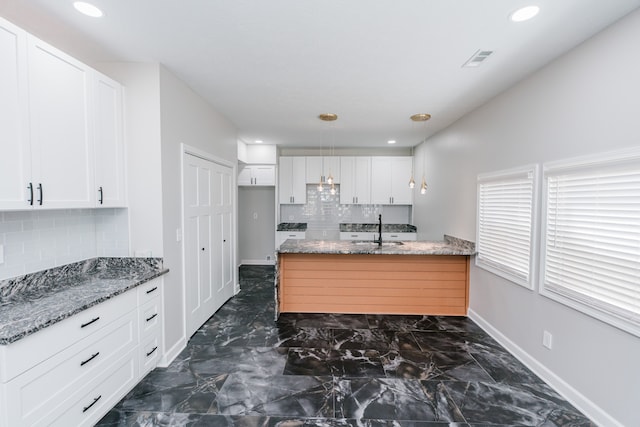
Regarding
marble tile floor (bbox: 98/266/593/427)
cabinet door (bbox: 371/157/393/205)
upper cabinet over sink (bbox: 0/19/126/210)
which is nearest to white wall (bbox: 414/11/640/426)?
marble tile floor (bbox: 98/266/593/427)

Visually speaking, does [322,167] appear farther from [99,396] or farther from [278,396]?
[99,396]

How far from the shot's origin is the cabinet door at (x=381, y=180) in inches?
230

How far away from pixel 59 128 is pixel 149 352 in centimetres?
180

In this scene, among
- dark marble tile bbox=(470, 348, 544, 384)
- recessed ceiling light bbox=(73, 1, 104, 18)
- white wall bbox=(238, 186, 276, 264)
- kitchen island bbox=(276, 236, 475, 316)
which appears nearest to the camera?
recessed ceiling light bbox=(73, 1, 104, 18)

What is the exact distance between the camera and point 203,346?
2.90 m

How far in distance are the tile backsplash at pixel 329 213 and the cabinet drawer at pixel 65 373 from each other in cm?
429

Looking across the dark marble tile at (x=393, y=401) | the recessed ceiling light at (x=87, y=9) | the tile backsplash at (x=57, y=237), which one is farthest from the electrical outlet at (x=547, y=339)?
the recessed ceiling light at (x=87, y=9)

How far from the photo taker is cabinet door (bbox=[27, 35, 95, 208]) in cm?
169

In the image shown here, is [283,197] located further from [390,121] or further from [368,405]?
[368,405]

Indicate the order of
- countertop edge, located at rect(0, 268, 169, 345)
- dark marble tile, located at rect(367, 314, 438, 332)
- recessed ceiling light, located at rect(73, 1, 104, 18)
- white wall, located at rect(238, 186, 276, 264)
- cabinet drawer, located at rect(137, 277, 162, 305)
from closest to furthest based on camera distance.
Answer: countertop edge, located at rect(0, 268, 169, 345)
recessed ceiling light, located at rect(73, 1, 104, 18)
cabinet drawer, located at rect(137, 277, 162, 305)
dark marble tile, located at rect(367, 314, 438, 332)
white wall, located at rect(238, 186, 276, 264)

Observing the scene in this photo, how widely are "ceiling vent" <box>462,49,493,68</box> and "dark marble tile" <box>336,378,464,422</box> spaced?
8.75 feet

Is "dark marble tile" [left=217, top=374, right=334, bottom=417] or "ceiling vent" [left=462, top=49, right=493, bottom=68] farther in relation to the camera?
"ceiling vent" [left=462, top=49, right=493, bottom=68]

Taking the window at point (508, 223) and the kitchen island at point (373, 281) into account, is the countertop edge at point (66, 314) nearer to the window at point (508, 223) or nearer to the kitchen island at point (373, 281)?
the kitchen island at point (373, 281)

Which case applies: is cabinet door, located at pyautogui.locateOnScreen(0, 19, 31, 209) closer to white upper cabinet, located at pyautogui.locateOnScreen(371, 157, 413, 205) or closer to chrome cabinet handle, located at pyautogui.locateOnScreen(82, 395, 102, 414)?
chrome cabinet handle, located at pyautogui.locateOnScreen(82, 395, 102, 414)
